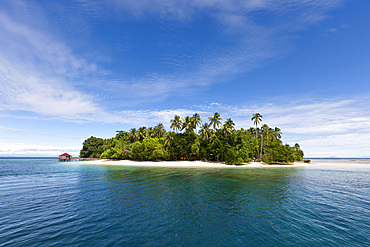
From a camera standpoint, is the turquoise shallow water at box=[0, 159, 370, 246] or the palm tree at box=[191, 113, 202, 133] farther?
the palm tree at box=[191, 113, 202, 133]

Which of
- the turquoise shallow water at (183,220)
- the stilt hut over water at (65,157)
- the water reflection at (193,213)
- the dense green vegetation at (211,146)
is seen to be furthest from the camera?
the stilt hut over water at (65,157)

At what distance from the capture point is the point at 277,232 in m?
10.1

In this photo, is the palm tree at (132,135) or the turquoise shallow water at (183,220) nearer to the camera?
the turquoise shallow water at (183,220)

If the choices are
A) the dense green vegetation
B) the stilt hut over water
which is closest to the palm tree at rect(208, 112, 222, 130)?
the dense green vegetation

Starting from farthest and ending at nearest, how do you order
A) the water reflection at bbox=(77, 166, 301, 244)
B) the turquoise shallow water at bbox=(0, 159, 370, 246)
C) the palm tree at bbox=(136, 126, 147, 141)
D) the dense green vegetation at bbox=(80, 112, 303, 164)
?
the palm tree at bbox=(136, 126, 147, 141), the dense green vegetation at bbox=(80, 112, 303, 164), the water reflection at bbox=(77, 166, 301, 244), the turquoise shallow water at bbox=(0, 159, 370, 246)

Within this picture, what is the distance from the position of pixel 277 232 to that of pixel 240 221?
2437 millimetres

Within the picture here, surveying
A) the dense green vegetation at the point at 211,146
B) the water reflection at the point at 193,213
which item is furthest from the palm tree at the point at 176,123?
the water reflection at the point at 193,213

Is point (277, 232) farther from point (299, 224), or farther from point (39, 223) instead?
point (39, 223)

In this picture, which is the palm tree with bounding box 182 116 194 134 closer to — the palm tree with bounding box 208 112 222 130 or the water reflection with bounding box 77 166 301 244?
the palm tree with bounding box 208 112 222 130

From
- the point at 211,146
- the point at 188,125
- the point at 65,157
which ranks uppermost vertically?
the point at 188,125

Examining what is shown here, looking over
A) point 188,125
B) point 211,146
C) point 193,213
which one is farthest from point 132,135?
point 193,213

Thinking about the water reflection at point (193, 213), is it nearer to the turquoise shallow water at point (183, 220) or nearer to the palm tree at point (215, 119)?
the turquoise shallow water at point (183, 220)

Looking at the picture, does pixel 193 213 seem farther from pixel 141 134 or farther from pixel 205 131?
pixel 141 134

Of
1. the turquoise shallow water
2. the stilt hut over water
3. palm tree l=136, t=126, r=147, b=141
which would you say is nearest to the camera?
the turquoise shallow water
